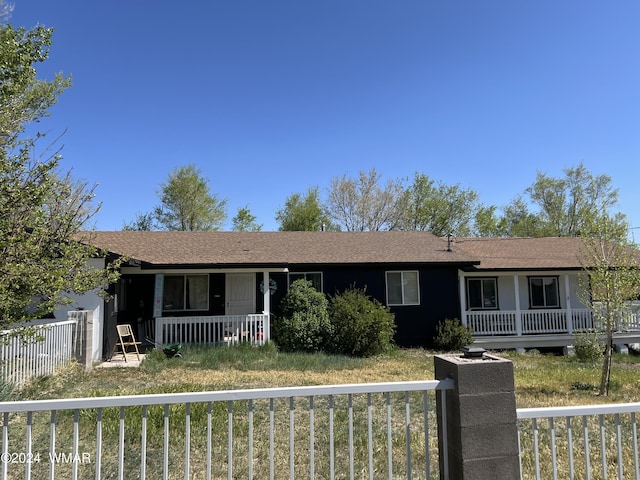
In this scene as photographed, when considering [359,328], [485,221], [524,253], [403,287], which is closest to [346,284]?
[403,287]

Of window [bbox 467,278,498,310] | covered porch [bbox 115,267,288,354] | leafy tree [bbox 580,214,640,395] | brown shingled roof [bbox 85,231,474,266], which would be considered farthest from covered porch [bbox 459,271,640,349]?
covered porch [bbox 115,267,288,354]

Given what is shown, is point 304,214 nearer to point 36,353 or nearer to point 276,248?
point 276,248

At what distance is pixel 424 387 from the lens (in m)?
2.69

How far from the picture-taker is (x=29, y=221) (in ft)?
16.9

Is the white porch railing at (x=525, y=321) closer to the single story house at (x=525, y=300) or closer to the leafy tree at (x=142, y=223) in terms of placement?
the single story house at (x=525, y=300)

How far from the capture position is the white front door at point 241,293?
50.1 ft

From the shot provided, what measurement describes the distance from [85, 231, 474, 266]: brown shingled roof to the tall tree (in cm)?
1562

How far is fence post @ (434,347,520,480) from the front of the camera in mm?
2625

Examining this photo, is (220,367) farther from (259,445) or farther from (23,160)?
(23,160)

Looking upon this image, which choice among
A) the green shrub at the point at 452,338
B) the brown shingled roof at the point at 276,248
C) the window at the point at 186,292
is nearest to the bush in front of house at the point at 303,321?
the brown shingled roof at the point at 276,248

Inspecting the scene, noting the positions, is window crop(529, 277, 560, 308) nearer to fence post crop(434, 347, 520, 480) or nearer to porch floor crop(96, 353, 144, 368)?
porch floor crop(96, 353, 144, 368)

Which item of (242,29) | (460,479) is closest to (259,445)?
(460,479)

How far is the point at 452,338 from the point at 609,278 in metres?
6.56

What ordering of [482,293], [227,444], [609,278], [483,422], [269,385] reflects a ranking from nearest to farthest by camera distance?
1. [483,422]
2. [227,444]
3. [269,385]
4. [609,278]
5. [482,293]
